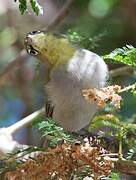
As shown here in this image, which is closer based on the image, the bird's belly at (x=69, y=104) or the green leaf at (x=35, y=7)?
the green leaf at (x=35, y=7)

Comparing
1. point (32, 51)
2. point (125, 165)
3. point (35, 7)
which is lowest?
point (125, 165)

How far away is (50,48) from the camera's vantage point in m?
2.34

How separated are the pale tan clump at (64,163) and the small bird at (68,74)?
2.51 ft

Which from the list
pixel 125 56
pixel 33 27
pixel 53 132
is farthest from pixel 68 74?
pixel 33 27

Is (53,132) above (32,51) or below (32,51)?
below

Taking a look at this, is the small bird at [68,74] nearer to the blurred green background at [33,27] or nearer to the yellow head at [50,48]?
the yellow head at [50,48]

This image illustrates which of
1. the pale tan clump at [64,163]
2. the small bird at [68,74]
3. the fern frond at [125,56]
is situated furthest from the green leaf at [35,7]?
the small bird at [68,74]

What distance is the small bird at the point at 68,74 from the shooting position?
222 centimetres

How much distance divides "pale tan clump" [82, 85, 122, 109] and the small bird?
72 cm

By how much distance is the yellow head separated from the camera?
2.28 m

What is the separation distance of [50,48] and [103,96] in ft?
3.11

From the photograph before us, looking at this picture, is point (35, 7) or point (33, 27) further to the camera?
point (33, 27)

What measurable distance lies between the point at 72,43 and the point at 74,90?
310 mm

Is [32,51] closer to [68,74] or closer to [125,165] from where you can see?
[68,74]
